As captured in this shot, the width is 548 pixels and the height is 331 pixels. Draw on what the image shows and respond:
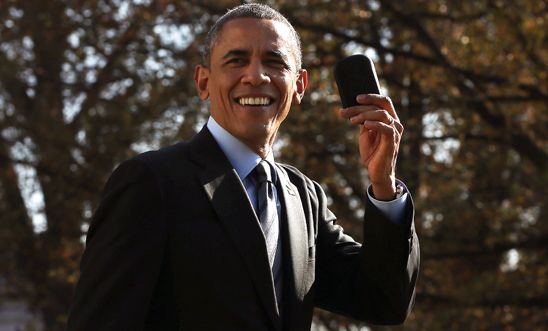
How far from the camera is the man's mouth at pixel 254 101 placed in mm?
3455

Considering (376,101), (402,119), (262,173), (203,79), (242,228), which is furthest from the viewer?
(402,119)

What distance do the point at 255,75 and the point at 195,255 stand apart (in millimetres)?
614

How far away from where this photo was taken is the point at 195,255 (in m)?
3.19

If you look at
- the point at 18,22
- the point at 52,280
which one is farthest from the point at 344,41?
the point at 52,280

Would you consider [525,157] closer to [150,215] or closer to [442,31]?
[442,31]

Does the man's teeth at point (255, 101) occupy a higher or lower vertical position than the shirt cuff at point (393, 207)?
higher

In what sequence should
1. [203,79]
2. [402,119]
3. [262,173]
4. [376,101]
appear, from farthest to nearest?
[402,119] < [203,79] < [262,173] < [376,101]

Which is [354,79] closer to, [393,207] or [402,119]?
[393,207]

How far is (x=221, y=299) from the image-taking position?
3.17 metres

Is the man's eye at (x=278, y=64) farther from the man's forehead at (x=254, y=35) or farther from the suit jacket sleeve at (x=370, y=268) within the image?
the suit jacket sleeve at (x=370, y=268)

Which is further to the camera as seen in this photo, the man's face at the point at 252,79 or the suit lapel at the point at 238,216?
the man's face at the point at 252,79

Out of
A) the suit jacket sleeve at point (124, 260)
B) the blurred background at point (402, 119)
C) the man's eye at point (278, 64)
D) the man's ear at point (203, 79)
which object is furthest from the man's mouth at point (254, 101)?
the blurred background at point (402, 119)

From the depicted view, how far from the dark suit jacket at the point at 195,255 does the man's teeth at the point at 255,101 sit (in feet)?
0.52

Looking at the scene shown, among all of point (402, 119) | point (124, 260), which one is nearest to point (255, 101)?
point (124, 260)
